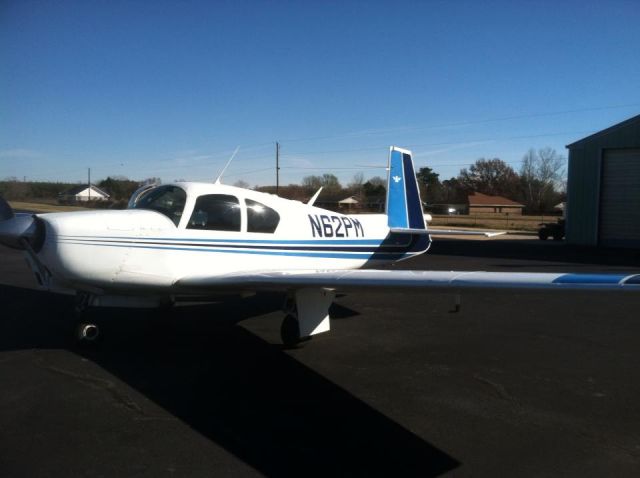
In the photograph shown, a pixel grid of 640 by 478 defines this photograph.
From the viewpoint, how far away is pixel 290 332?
6246mm

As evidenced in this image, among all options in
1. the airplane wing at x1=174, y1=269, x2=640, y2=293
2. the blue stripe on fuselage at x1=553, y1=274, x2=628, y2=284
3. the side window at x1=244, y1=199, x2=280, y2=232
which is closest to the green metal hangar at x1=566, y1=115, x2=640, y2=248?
the side window at x1=244, y1=199, x2=280, y2=232

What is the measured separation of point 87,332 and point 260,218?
2517mm

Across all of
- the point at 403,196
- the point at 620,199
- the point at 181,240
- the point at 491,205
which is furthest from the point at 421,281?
the point at 491,205

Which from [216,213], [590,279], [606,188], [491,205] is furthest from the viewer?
[491,205]

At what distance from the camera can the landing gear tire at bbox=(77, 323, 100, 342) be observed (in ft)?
19.8

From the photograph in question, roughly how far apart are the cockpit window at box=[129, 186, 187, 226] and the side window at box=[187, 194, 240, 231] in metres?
0.18

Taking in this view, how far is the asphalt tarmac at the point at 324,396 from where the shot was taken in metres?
3.46

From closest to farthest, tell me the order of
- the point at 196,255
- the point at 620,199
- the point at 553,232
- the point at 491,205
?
the point at 196,255
the point at 620,199
the point at 553,232
the point at 491,205

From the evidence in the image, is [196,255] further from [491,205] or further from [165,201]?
[491,205]

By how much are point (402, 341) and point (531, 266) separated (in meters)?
10.1

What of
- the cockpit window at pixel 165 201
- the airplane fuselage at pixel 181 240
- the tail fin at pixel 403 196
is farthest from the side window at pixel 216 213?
the tail fin at pixel 403 196

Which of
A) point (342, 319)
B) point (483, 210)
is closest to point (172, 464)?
point (342, 319)

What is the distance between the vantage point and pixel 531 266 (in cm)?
1524

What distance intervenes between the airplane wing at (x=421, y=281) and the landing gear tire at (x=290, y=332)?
682 mm
